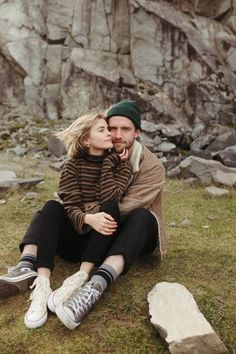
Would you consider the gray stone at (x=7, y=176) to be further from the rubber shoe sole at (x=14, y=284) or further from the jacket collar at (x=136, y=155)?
the rubber shoe sole at (x=14, y=284)

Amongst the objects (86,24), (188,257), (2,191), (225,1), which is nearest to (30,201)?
(2,191)

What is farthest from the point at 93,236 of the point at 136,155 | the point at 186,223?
the point at 186,223

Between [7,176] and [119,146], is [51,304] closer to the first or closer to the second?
[119,146]

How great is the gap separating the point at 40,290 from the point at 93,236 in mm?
745

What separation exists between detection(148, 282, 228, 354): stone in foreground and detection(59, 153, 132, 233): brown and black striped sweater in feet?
3.83

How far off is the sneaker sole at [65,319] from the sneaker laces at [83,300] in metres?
0.07

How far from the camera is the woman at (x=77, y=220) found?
13.9ft

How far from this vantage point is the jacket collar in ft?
16.8

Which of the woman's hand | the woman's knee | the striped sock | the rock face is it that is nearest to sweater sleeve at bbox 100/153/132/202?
the woman's hand

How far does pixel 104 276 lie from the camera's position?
410 cm

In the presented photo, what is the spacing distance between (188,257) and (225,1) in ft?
77.1

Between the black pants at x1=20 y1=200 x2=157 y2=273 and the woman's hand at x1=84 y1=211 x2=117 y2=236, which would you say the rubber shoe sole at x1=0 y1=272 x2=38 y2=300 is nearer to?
the black pants at x1=20 y1=200 x2=157 y2=273

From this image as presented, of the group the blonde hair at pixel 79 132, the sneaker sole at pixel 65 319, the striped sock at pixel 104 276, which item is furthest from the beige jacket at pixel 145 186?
the sneaker sole at pixel 65 319

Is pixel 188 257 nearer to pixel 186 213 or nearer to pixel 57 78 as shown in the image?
pixel 186 213
